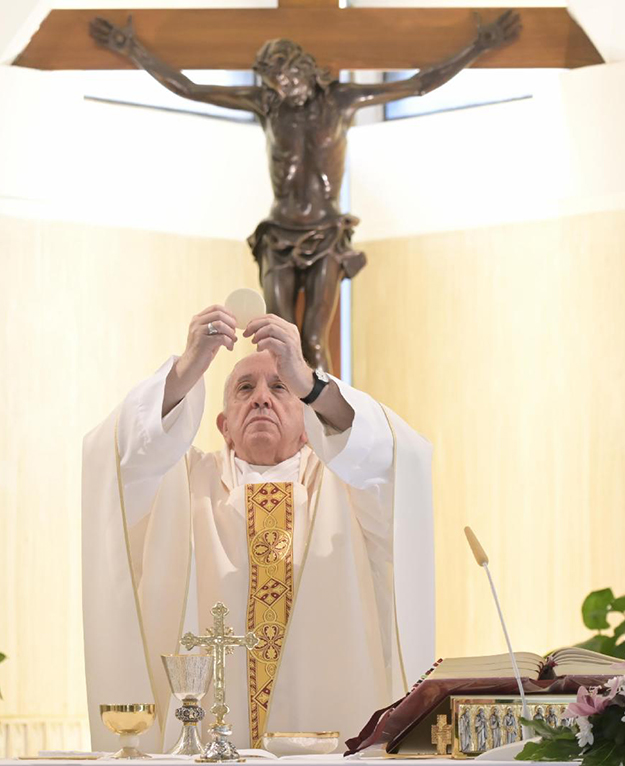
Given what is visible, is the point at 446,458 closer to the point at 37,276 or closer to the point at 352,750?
the point at 37,276

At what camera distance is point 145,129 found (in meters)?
7.82

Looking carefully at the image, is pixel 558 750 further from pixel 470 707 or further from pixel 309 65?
pixel 309 65

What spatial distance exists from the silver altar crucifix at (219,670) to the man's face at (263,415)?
1.29m

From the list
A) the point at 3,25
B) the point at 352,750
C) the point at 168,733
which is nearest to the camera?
the point at 352,750

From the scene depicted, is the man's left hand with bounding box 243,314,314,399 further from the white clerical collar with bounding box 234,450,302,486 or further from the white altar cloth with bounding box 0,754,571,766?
the white altar cloth with bounding box 0,754,571,766

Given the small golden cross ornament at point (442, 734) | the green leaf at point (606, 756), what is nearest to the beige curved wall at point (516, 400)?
the small golden cross ornament at point (442, 734)

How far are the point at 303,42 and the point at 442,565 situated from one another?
270cm

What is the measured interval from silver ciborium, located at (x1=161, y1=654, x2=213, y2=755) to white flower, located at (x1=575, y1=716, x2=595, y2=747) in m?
1.00

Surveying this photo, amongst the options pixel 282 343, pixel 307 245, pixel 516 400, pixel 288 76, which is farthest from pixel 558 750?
pixel 516 400

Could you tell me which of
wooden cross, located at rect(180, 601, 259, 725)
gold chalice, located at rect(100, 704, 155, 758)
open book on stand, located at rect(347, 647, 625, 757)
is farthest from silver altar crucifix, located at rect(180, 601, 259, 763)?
open book on stand, located at rect(347, 647, 625, 757)

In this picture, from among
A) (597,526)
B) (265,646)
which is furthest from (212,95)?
(265,646)

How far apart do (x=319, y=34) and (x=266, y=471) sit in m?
2.94

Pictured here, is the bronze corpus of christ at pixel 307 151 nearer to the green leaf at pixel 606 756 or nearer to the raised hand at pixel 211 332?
the raised hand at pixel 211 332

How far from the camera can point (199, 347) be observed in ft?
11.9
